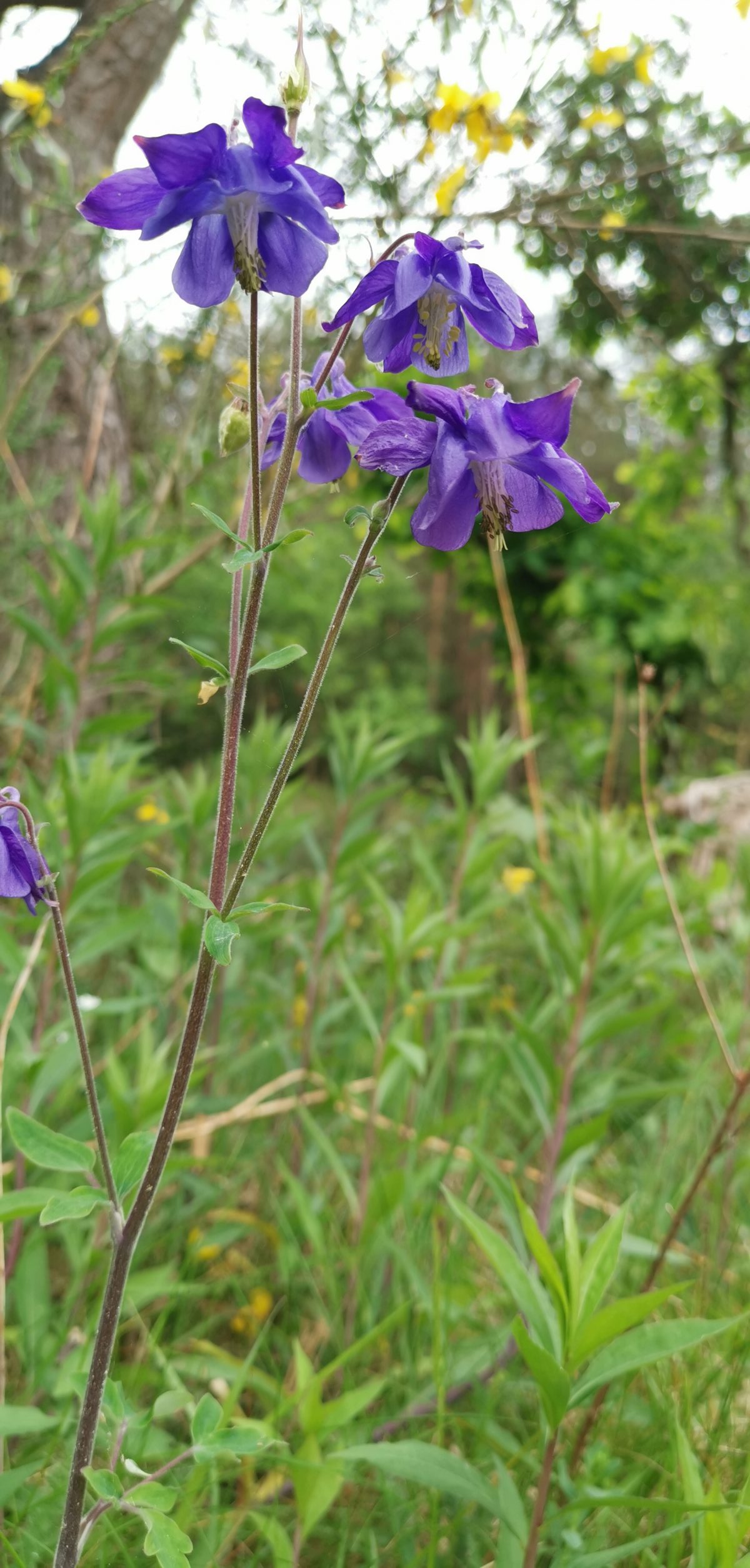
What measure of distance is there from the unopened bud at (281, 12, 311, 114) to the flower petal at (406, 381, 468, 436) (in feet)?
0.84

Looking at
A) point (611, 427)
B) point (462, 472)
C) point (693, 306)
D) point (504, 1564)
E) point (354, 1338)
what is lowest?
point (354, 1338)

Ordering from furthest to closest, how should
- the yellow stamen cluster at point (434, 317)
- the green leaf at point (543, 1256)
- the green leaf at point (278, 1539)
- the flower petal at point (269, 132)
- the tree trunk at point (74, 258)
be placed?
the tree trunk at point (74, 258)
the green leaf at point (278, 1539)
the green leaf at point (543, 1256)
the yellow stamen cluster at point (434, 317)
the flower petal at point (269, 132)

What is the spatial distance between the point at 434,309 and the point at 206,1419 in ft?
3.63

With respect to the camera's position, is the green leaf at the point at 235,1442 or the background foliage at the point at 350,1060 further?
the background foliage at the point at 350,1060

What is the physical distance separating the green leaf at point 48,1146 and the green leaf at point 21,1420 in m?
0.39

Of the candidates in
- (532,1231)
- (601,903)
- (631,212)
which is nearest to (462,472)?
(532,1231)

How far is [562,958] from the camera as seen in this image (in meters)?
2.14

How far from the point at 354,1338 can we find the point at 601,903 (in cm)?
95

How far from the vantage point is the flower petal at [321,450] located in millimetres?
992

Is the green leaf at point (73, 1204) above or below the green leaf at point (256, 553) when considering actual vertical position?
below

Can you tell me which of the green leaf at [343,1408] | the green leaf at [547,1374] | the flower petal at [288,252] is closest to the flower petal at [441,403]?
the flower petal at [288,252]

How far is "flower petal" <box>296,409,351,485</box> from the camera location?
3.25 ft

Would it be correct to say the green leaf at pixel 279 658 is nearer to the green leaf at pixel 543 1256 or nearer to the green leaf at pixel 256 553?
the green leaf at pixel 256 553

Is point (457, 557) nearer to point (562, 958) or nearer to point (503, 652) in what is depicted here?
point (503, 652)
